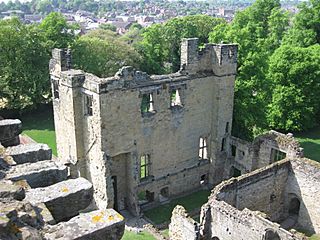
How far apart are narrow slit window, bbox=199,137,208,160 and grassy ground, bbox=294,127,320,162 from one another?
33.9ft

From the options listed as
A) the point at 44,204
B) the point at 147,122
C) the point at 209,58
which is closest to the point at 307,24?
the point at 209,58

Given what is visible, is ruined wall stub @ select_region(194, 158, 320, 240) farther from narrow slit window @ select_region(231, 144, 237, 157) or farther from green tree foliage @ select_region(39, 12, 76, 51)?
green tree foliage @ select_region(39, 12, 76, 51)

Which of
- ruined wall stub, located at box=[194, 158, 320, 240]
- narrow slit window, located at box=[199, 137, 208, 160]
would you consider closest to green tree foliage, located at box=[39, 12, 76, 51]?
narrow slit window, located at box=[199, 137, 208, 160]

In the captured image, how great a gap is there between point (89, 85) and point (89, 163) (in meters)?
5.17

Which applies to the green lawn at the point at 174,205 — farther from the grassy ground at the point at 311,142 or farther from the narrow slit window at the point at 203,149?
the grassy ground at the point at 311,142

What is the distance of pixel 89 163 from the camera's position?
952 inches

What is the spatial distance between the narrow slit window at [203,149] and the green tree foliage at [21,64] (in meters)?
20.6

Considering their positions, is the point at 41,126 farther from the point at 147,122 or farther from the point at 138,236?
the point at 138,236

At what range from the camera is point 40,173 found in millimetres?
7246

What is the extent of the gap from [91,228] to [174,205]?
2111cm

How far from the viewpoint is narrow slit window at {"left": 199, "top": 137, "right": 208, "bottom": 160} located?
28.4 metres

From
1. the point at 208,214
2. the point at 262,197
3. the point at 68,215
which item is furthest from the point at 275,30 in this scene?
the point at 68,215

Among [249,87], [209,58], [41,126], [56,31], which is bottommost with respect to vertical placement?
[41,126]

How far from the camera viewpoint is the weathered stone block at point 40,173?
703 centimetres
